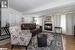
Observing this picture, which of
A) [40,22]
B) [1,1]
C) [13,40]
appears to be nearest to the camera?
[13,40]

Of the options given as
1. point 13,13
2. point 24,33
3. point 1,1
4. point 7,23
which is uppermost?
point 1,1

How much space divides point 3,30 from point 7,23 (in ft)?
2.16

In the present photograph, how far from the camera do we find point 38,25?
903 centimetres

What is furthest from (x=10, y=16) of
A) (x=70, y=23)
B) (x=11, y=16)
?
(x=70, y=23)

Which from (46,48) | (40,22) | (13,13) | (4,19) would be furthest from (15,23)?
(46,48)

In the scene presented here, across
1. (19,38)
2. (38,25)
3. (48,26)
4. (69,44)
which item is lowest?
(69,44)

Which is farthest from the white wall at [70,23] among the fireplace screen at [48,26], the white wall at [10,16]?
the white wall at [10,16]

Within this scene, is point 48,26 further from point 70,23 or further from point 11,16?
point 11,16

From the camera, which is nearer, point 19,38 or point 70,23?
point 19,38

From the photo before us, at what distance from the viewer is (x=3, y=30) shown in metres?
6.18

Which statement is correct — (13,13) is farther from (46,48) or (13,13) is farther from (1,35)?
(46,48)

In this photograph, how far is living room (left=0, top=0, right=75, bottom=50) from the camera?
4.26m

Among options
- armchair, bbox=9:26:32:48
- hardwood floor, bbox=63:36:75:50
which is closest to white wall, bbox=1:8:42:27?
armchair, bbox=9:26:32:48

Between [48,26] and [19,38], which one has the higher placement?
[48,26]
